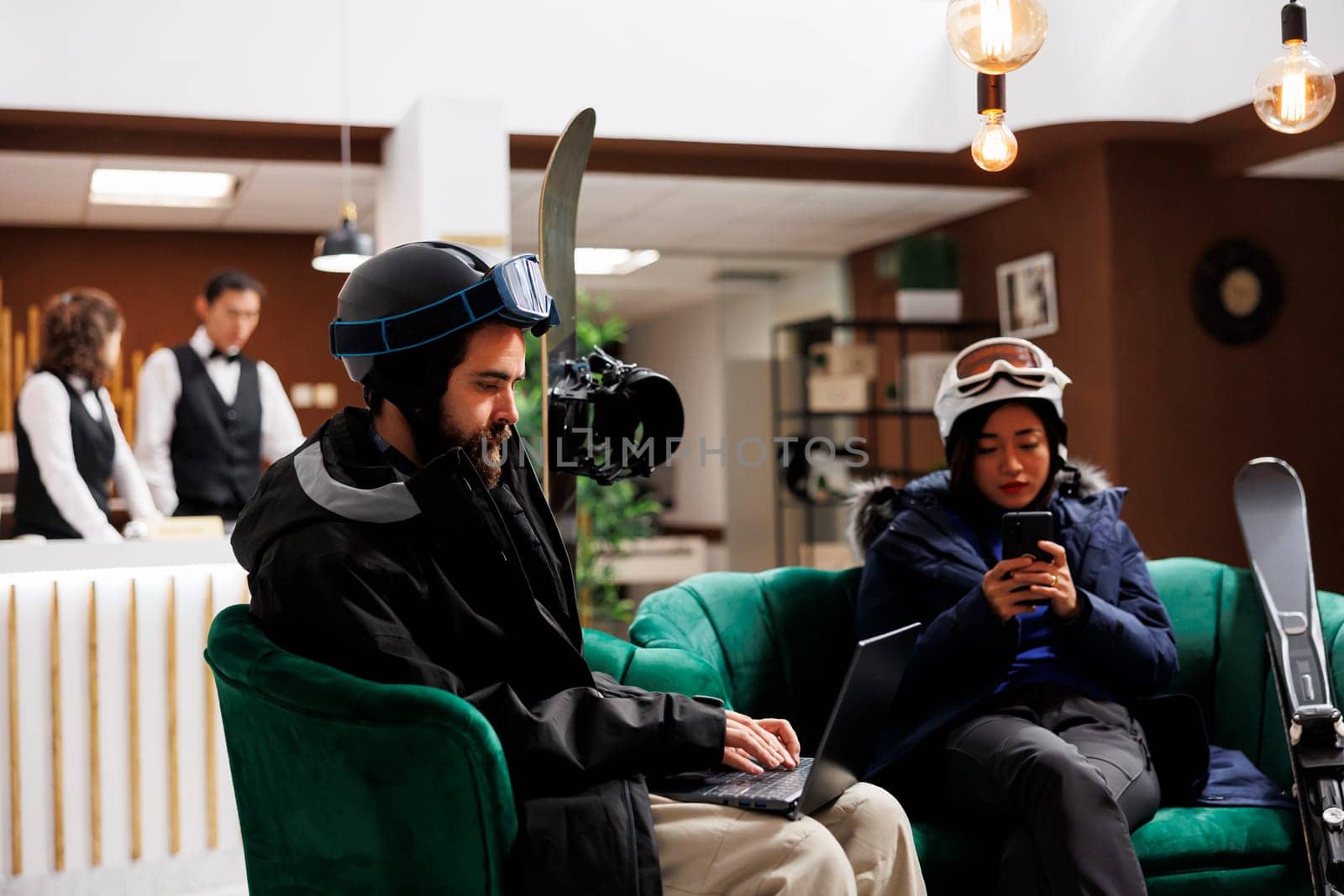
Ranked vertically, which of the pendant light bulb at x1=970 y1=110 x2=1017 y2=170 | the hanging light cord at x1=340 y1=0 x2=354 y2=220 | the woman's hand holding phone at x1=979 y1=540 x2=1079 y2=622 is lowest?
the woman's hand holding phone at x1=979 y1=540 x2=1079 y2=622

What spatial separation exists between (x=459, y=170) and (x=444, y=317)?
3.61 meters

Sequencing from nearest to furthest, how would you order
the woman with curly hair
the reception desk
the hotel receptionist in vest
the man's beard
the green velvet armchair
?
1. the green velvet armchair
2. the man's beard
3. the reception desk
4. the woman with curly hair
5. the hotel receptionist in vest

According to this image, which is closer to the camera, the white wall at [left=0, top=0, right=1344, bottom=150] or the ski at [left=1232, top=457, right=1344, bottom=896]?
the ski at [left=1232, top=457, right=1344, bottom=896]

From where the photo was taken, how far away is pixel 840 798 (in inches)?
72.6

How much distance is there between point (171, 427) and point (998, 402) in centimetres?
349

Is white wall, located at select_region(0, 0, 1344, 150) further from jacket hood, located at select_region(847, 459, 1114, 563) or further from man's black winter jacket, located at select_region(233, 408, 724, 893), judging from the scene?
man's black winter jacket, located at select_region(233, 408, 724, 893)

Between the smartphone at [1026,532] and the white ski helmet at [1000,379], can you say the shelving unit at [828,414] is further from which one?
the smartphone at [1026,532]

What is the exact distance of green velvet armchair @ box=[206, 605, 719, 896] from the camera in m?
1.55

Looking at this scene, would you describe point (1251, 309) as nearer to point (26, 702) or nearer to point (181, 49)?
point (181, 49)

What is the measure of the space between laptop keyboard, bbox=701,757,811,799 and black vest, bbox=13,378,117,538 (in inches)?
114

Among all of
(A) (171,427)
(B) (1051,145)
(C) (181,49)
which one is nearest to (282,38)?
(C) (181,49)

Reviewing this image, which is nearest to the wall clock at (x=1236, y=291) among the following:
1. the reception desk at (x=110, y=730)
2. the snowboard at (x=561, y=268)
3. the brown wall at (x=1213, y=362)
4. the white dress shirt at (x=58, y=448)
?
the brown wall at (x=1213, y=362)

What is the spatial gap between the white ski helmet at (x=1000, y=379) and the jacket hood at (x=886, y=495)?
123 millimetres

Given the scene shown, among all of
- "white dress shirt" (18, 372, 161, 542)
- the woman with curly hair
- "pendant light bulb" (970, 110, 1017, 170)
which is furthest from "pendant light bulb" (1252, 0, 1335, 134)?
"white dress shirt" (18, 372, 161, 542)
